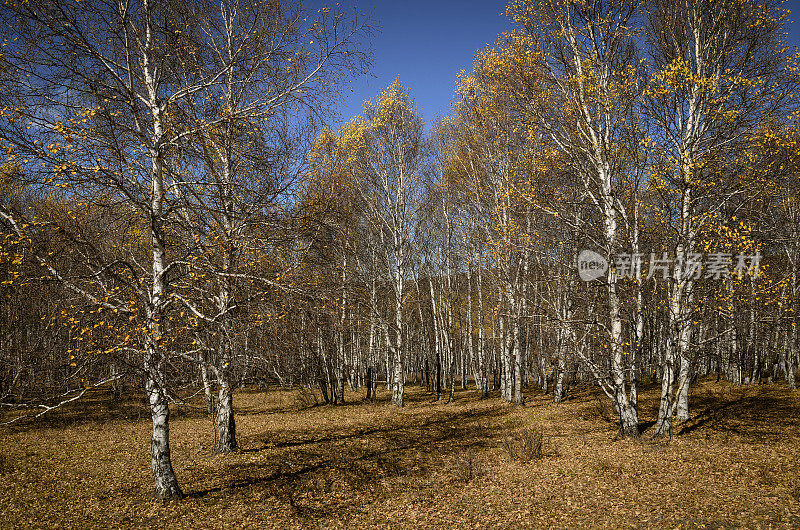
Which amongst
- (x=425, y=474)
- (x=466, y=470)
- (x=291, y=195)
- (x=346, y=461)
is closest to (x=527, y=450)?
(x=466, y=470)

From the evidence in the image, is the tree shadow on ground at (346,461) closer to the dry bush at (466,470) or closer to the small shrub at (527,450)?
the dry bush at (466,470)

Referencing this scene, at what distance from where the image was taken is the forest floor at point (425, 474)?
6.25m

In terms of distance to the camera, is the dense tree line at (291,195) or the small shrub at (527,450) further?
the small shrub at (527,450)

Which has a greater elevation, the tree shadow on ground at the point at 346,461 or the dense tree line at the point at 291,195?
the dense tree line at the point at 291,195

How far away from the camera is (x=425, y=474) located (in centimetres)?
845

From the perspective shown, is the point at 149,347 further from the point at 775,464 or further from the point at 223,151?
the point at 775,464

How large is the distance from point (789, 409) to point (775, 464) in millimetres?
6159

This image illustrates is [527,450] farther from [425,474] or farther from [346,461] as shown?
[346,461]

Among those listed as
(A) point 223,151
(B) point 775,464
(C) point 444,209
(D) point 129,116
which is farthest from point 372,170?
(B) point 775,464

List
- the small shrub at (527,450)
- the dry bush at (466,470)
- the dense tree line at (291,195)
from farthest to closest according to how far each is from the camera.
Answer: the small shrub at (527,450) < the dry bush at (466,470) < the dense tree line at (291,195)

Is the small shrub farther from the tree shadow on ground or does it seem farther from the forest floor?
the tree shadow on ground

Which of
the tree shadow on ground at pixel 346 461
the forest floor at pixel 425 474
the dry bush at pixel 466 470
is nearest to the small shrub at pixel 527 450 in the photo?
the forest floor at pixel 425 474

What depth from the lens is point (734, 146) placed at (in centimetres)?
980

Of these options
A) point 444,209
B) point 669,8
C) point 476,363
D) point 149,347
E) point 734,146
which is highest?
point 669,8
